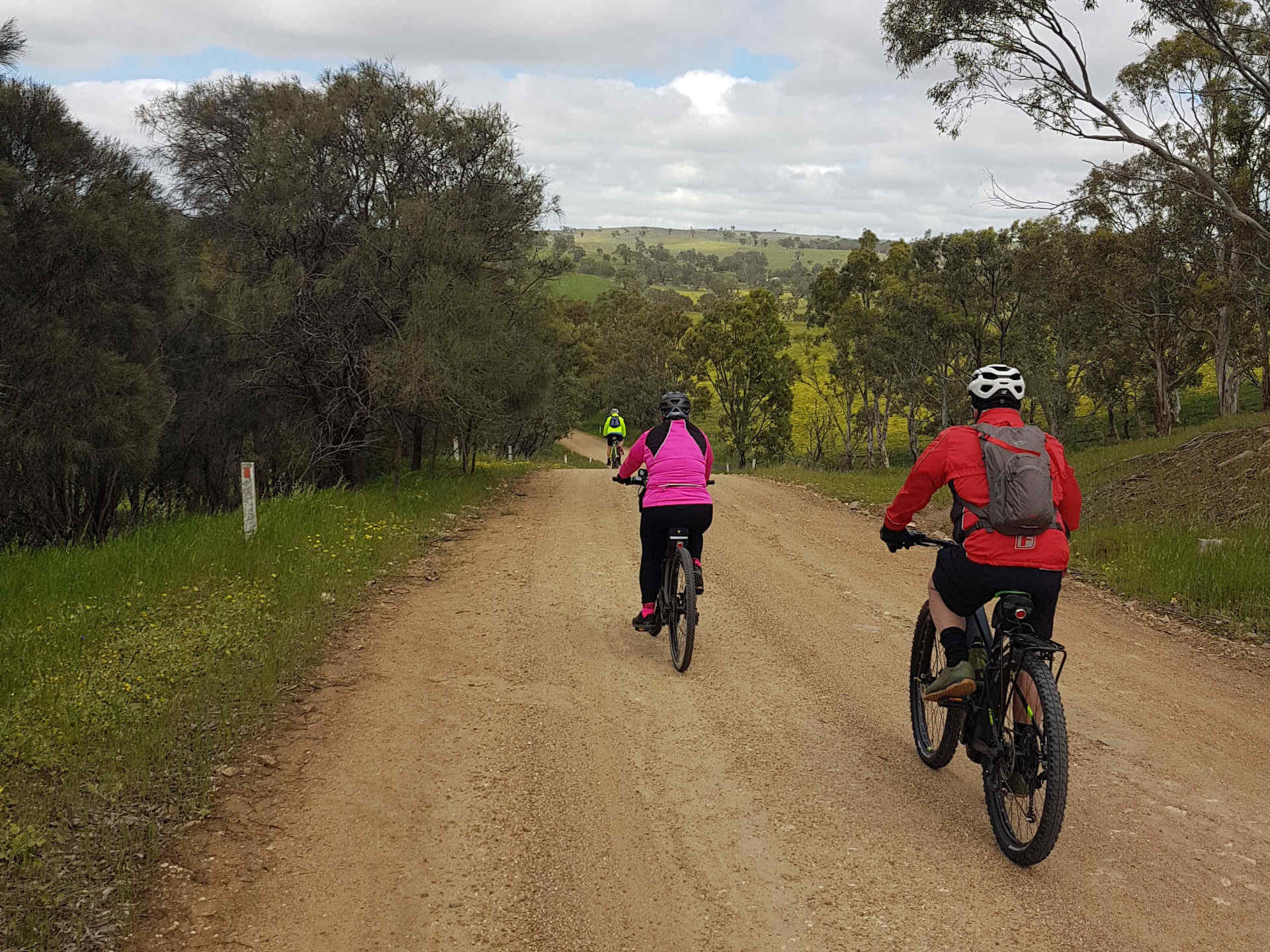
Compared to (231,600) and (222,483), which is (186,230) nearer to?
(222,483)

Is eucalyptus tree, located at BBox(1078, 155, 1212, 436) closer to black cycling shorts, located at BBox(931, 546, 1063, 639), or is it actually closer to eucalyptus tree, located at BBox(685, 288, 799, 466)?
eucalyptus tree, located at BBox(685, 288, 799, 466)

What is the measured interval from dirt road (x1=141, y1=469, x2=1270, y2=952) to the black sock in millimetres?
798

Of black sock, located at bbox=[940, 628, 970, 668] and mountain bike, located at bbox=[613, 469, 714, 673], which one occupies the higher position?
black sock, located at bbox=[940, 628, 970, 668]

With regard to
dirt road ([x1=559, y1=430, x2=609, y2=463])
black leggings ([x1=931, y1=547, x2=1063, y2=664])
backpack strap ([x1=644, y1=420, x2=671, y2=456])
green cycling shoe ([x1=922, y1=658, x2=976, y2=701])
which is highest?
backpack strap ([x1=644, y1=420, x2=671, y2=456])

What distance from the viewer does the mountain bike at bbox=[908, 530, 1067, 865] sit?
150 inches

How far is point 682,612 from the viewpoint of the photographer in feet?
22.5

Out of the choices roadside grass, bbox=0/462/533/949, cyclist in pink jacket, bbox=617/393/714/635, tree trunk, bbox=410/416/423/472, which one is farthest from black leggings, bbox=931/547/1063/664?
tree trunk, bbox=410/416/423/472

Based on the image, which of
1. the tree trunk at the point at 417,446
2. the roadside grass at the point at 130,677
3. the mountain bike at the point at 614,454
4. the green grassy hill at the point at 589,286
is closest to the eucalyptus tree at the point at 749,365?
the mountain bike at the point at 614,454

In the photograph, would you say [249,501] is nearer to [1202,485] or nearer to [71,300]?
[71,300]

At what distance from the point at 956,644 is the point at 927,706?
3.22 feet

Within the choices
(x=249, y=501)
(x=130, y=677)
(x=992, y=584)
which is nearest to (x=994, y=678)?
(x=992, y=584)

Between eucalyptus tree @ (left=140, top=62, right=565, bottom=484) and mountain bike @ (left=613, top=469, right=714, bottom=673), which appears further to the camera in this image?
eucalyptus tree @ (left=140, top=62, right=565, bottom=484)

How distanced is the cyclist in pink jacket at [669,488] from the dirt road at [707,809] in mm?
698

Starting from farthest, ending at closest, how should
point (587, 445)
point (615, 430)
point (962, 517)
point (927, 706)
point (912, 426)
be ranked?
point (587, 445) < point (912, 426) < point (615, 430) < point (927, 706) < point (962, 517)
